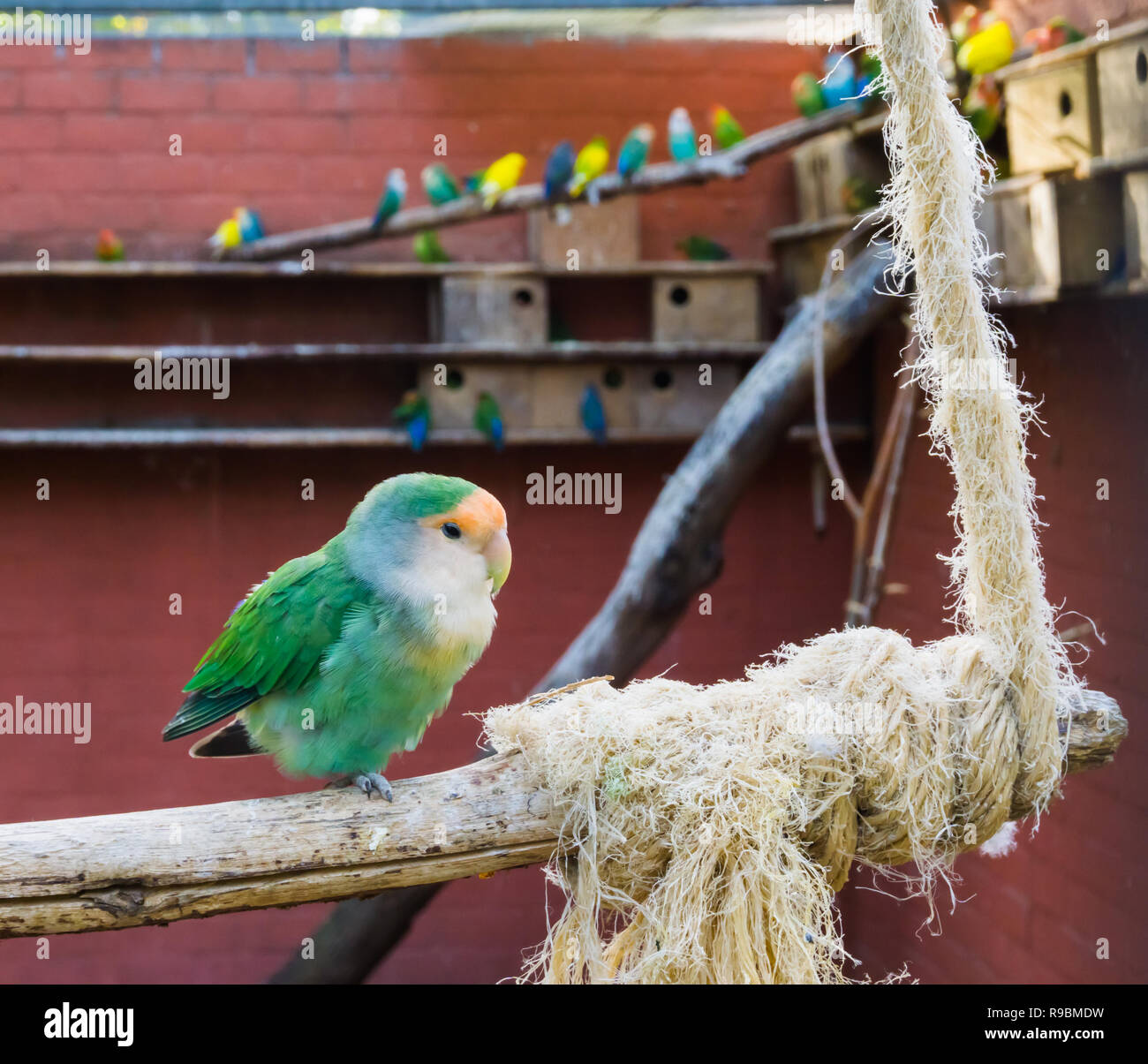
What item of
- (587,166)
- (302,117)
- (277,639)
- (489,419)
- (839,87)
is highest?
(302,117)

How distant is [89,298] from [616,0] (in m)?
1.45

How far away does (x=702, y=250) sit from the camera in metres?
2.75

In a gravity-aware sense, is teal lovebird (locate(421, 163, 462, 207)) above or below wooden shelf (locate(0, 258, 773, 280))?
above

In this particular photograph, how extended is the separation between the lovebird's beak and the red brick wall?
5.86 feet

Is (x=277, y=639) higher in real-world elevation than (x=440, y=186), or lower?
lower

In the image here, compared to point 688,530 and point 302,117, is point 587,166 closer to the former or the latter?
point 302,117

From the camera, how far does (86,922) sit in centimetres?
106

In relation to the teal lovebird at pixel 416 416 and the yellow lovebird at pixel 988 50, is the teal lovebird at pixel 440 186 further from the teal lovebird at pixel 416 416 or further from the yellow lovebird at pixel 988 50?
the yellow lovebird at pixel 988 50

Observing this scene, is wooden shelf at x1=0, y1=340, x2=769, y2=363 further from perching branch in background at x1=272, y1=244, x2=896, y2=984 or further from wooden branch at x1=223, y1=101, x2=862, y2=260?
perching branch in background at x1=272, y1=244, x2=896, y2=984

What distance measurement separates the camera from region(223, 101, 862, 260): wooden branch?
2.32 meters

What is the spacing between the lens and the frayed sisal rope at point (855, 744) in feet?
3.32

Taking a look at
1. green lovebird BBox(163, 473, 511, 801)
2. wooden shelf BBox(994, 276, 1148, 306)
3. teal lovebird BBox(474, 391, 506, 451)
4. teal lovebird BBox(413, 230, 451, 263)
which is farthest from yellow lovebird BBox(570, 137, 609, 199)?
green lovebird BBox(163, 473, 511, 801)

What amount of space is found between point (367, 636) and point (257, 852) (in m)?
0.28

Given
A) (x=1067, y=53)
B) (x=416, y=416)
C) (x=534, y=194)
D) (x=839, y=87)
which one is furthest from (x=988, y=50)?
(x=416, y=416)
